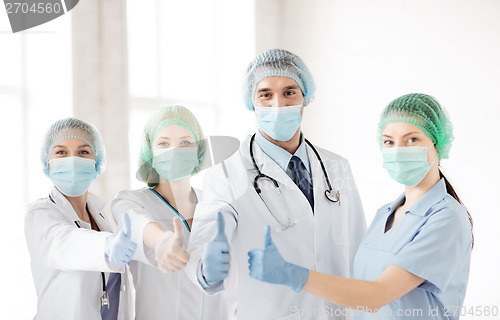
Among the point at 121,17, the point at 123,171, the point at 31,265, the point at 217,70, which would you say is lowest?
the point at 31,265

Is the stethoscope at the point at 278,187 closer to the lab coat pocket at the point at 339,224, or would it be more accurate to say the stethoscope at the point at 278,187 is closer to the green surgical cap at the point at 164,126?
the lab coat pocket at the point at 339,224

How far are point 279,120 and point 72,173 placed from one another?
58 centimetres

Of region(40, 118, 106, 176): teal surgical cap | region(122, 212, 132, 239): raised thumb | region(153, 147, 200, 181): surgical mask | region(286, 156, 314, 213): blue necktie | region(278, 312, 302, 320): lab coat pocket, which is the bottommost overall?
region(278, 312, 302, 320): lab coat pocket

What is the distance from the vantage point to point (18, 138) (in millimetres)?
1292

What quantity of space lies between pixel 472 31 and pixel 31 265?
1.33m

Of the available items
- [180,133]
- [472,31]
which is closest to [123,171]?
[180,133]

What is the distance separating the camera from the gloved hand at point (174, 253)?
3.34 feet

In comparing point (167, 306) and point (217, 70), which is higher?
point (217, 70)

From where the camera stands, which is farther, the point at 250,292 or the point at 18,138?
the point at 18,138

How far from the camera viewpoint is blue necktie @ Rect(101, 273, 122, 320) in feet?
4.37

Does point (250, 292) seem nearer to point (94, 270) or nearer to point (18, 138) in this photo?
point (94, 270)

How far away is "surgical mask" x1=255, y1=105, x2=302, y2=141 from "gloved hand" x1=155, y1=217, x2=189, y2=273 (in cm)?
31

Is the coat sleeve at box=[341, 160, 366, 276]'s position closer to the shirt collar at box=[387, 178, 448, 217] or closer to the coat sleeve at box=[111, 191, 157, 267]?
the shirt collar at box=[387, 178, 448, 217]

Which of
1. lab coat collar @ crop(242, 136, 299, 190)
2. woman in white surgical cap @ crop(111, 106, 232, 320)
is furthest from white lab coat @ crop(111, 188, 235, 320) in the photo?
lab coat collar @ crop(242, 136, 299, 190)
